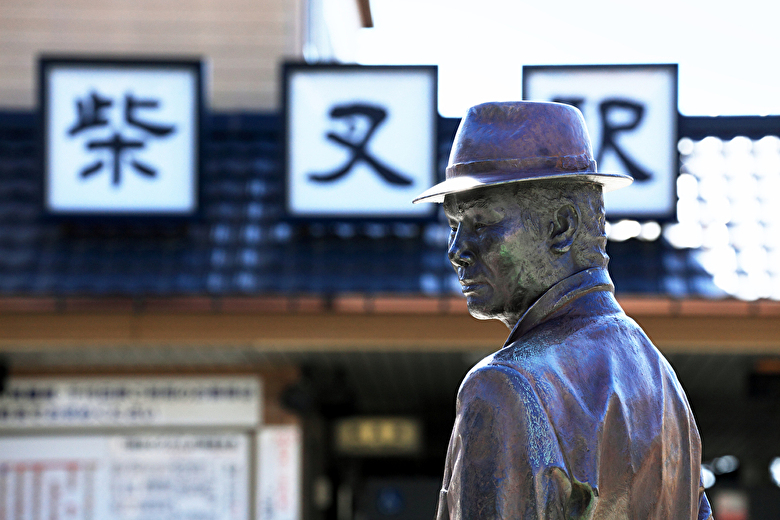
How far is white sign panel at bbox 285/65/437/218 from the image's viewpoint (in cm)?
748

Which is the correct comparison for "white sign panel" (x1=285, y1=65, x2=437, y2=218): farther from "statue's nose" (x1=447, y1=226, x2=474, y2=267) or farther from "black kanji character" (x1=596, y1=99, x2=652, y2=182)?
"statue's nose" (x1=447, y1=226, x2=474, y2=267)

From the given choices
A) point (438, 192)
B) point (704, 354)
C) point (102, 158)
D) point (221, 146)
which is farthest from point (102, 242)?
point (438, 192)

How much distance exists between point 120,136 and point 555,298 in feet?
20.3

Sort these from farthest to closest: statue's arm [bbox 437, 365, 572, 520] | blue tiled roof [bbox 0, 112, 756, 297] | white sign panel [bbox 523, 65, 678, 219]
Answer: white sign panel [bbox 523, 65, 678, 219] → blue tiled roof [bbox 0, 112, 756, 297] → statue's arm [bbox 437, 365, 572, 520]

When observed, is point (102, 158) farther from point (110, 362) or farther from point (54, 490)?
point (54, 490)

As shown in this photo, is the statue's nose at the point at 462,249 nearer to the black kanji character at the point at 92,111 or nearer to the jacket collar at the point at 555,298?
the jacket collar at the point at 555,298

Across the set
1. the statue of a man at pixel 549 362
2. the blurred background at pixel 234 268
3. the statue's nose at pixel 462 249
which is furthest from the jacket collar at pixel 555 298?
the blurred background at pixel 234 268

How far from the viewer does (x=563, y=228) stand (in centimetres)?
199

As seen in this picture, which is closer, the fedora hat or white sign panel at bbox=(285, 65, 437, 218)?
the fedora hat

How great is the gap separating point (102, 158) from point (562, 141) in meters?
6.16

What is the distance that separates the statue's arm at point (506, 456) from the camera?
1727 mm

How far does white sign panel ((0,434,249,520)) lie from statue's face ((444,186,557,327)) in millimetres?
6988

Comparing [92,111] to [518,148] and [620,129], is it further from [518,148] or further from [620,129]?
[518,148]

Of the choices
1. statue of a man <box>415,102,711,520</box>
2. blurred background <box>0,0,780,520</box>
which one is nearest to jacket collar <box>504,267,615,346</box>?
statue of a man <box>415,102,711,520</box>
